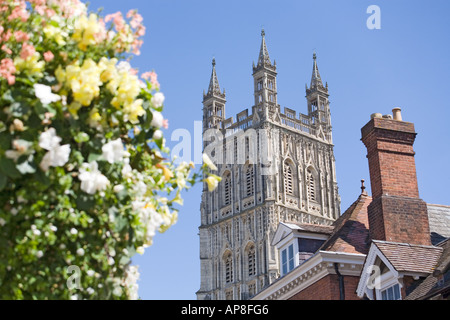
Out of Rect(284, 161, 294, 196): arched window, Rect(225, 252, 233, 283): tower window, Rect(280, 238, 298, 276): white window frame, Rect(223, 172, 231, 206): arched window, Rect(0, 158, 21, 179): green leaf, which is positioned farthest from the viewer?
Rect(223, 172, 231, 206): arched window

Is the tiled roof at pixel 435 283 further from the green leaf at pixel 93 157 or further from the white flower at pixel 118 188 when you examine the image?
the green leaf at pixel 93 157

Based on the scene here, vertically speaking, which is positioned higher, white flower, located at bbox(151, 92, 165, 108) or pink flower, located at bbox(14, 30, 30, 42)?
pink flower, located at bbox(14, 30, 30, 42)

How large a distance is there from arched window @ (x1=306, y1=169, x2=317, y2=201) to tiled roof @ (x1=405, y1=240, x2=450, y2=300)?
216 ft

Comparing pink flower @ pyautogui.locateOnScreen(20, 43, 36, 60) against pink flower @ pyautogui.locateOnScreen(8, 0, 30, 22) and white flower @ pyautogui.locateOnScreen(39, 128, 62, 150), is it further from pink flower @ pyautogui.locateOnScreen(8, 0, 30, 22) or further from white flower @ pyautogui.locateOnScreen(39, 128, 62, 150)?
white flower @ pyautogui.locateOnScreen(39, 128, 62, 150)

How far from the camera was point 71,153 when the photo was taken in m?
5.28

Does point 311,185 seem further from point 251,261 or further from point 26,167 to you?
point 26,167

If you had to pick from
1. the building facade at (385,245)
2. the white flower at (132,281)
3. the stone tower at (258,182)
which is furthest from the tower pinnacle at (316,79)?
the white flower at (132,281)

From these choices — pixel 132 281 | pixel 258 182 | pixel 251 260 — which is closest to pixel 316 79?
pixel 258 182

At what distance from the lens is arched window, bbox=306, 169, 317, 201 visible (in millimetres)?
81250

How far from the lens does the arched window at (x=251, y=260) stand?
7662cm

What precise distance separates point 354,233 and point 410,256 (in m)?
3.22

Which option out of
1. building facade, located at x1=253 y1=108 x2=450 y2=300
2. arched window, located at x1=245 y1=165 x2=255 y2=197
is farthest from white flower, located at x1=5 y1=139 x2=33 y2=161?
arched window, located at x1=245 y1=165 x2=255 y2=197
